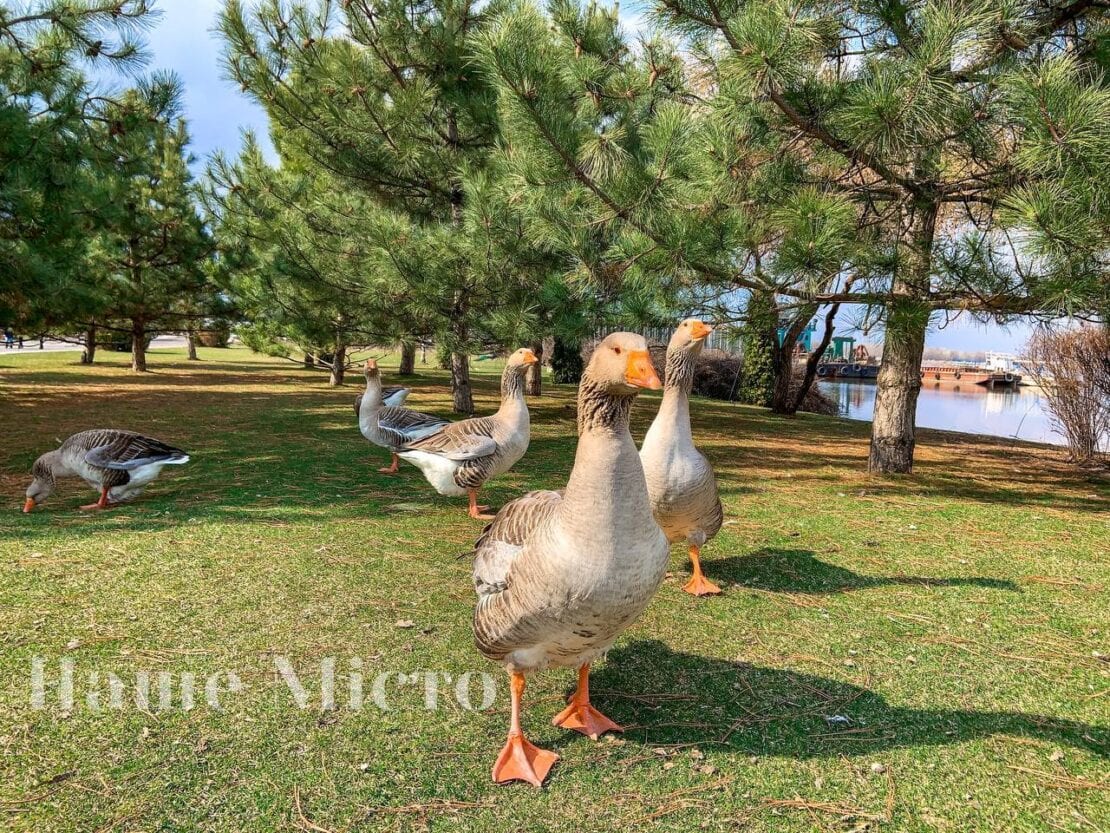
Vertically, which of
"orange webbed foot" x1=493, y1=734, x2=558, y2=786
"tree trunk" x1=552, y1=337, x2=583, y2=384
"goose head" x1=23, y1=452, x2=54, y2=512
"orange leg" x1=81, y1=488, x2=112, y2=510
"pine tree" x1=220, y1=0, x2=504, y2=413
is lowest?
"orange webbed foot" x1=493, y1=734, x2=558, y2=786

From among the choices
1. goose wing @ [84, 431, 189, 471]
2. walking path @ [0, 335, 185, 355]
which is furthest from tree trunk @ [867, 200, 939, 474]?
walking path @ [0, 335, 185, 355]

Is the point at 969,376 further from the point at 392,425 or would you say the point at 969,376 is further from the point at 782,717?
the point at 782,717

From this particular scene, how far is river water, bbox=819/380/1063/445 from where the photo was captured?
1688 centimetres

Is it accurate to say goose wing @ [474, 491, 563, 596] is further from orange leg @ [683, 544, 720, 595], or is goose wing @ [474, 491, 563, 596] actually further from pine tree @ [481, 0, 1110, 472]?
pine tree @ [481, 0, 1110, 472]

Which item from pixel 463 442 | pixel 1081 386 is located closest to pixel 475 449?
pixel 463 442

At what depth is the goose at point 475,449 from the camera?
5.90m

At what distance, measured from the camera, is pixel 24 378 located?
1744 centimetres

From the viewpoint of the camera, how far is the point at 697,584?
4250mm

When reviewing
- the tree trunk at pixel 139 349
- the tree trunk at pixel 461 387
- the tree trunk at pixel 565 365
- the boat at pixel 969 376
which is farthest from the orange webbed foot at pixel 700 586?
the boat at pixel 969 376

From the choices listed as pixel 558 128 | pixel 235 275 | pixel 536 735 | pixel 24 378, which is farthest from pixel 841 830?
pixel 24 378

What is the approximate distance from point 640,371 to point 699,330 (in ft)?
7.37

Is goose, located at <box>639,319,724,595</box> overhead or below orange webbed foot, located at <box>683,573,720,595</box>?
overhead

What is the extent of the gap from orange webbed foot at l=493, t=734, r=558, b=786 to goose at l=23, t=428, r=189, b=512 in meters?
4.84

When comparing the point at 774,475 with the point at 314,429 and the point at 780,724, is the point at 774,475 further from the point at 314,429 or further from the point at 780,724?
the point at 314,429
